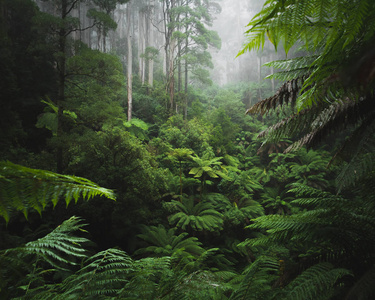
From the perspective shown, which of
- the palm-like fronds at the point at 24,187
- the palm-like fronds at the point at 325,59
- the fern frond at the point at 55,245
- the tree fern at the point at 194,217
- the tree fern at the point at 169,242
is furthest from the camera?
the tree fern at the point at 194,217

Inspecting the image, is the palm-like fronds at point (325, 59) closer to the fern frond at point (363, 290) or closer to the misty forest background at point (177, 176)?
the misty forest background at point (177, 176)

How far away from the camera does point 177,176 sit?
6.50m

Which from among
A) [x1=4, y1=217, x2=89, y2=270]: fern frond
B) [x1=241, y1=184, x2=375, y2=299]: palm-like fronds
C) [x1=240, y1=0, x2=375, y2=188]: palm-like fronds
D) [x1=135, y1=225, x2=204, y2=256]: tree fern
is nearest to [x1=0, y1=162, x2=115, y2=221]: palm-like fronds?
[x1=4, y1=217, x2=89, y2=270]: fern frond

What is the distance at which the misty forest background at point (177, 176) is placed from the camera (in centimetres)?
66

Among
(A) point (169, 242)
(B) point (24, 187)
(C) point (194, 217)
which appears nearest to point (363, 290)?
(B) point (24, 187)

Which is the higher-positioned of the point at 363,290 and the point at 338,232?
the point at 338,232

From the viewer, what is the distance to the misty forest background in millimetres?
660

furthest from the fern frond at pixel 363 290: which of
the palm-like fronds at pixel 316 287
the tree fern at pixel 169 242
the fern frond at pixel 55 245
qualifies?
the tree fern at pixel 169 242

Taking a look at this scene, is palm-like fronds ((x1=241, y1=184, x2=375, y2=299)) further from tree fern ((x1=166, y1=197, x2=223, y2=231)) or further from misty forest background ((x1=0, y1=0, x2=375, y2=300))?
tree fern ((x1=166, y1=197, x2=223, y2=231))

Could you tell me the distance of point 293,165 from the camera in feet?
26.7

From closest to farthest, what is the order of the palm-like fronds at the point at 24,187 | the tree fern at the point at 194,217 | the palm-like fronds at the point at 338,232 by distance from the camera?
the palm-like fronds at the point at 24,187 < the palm-like fronds at the point at 338,232 < the tree fern at the point at 194,217

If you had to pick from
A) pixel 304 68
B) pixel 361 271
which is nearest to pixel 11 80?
pixel 304 68

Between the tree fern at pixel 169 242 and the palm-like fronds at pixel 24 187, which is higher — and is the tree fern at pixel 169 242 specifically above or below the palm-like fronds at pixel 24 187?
below

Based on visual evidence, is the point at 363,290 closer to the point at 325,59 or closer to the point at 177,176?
the point at 325,59
